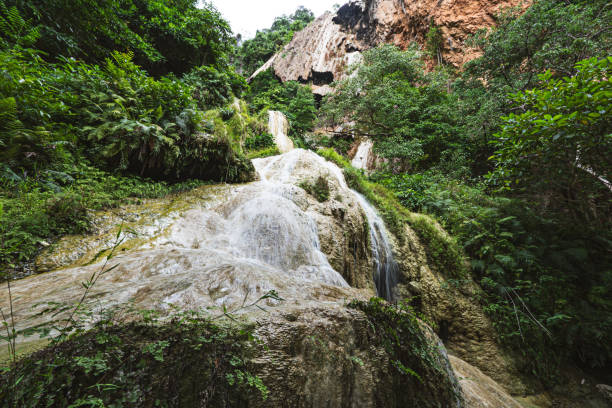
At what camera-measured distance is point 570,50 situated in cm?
730

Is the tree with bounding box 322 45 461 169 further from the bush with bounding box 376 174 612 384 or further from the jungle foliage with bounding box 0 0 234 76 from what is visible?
the jungle foliage with bounding box 0 0 234 76

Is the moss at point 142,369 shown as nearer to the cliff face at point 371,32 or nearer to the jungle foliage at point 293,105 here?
the jungle foliage at point 293,105

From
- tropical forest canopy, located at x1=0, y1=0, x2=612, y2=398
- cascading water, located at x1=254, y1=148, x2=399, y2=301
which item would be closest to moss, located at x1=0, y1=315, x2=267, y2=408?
tropical forest canopy, located at x1=0, y1=0, x2=612, y2=398

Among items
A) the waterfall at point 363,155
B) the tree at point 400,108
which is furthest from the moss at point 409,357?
the waterfall at point 363,155

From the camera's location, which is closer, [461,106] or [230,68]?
[461,106]

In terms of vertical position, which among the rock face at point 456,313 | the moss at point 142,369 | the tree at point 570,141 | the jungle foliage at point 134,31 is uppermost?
the jungle foliage at point 134,31

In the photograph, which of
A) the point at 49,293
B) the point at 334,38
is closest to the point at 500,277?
the point at 49,293

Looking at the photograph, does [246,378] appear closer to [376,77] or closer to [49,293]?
[49,293]

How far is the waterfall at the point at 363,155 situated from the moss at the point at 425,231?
6911 mm

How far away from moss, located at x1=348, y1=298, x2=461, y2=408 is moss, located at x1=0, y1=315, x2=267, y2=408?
2.80 ft

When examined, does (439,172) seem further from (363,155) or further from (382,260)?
(363,155)

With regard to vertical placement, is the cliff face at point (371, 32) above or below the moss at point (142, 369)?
above

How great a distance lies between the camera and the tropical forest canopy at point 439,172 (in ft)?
10.7

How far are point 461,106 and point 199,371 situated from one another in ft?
44.6
